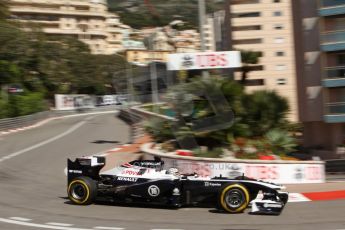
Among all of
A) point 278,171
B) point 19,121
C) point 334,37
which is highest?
point 334,37

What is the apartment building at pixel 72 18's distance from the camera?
113812mm

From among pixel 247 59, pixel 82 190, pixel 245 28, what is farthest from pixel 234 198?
pixel 245 28

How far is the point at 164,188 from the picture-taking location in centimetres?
1237

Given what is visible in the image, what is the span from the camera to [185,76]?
2386 cm

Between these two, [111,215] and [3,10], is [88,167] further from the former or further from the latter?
[3,10]

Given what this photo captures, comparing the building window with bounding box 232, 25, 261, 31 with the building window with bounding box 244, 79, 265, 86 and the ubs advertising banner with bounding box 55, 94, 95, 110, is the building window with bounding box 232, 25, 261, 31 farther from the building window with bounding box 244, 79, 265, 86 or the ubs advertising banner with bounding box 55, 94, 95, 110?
the ubs advertising banner with bounding box 55, 94, 95, 110

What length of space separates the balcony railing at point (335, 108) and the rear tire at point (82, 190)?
2274 cm

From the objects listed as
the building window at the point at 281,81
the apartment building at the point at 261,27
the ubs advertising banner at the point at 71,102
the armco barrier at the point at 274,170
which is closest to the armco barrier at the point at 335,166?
the armco barrier at the point at 274,170

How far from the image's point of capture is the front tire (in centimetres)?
1194

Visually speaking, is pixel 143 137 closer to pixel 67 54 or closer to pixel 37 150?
pixel 37 150

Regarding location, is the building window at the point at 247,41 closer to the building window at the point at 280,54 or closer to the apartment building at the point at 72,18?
the building window at the point at 280,54

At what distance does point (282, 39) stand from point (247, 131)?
56649 millimetres

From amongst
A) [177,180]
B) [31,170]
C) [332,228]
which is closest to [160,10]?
[31,170]

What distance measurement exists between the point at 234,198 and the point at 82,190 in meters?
3.70
